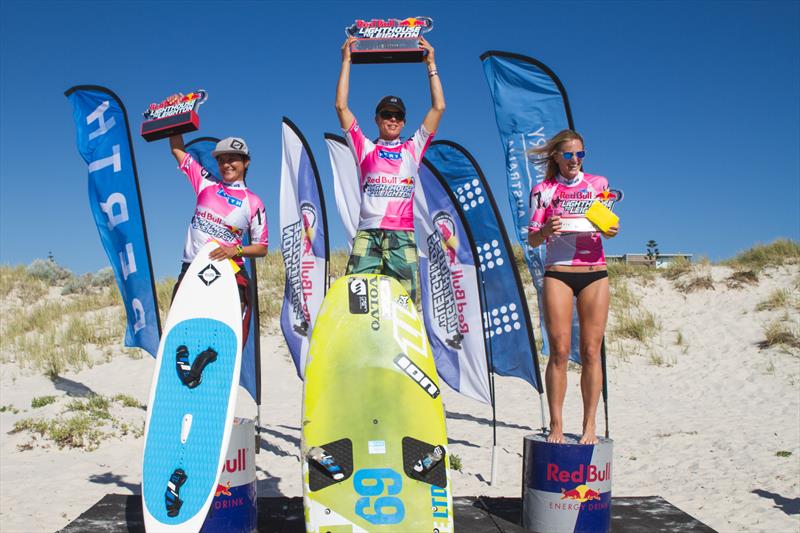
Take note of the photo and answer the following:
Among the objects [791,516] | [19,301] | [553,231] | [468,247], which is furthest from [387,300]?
[19,301]

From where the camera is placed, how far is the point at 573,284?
3947mm

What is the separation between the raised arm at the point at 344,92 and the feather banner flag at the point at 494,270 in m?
2.97

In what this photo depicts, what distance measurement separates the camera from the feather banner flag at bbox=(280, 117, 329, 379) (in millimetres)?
6980

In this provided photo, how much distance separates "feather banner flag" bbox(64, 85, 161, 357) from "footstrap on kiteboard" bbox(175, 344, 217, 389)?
3159mm

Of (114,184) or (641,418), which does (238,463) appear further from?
(641,418)

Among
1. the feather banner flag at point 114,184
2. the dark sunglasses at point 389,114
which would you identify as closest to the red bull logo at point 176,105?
the dark sunglasses at point 389,114

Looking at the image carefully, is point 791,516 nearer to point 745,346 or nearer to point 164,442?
point 164,442

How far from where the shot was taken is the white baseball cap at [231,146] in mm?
4285

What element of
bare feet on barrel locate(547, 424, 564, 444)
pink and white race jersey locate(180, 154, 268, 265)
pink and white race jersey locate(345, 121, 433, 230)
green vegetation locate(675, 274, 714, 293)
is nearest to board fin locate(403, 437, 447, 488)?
bare feet on barrel locate(547, 424, 564, 444)

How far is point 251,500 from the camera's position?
12.2 ft

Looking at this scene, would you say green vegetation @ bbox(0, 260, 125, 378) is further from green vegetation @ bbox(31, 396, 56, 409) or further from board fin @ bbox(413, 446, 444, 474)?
board fin @ bbox(413, 446, 444, 474)

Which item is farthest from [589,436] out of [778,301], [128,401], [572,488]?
[778,301]

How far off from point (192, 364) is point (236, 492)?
803 mm

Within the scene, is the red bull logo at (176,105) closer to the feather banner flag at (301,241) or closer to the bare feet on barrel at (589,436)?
the feather banner flag at (301,241)
